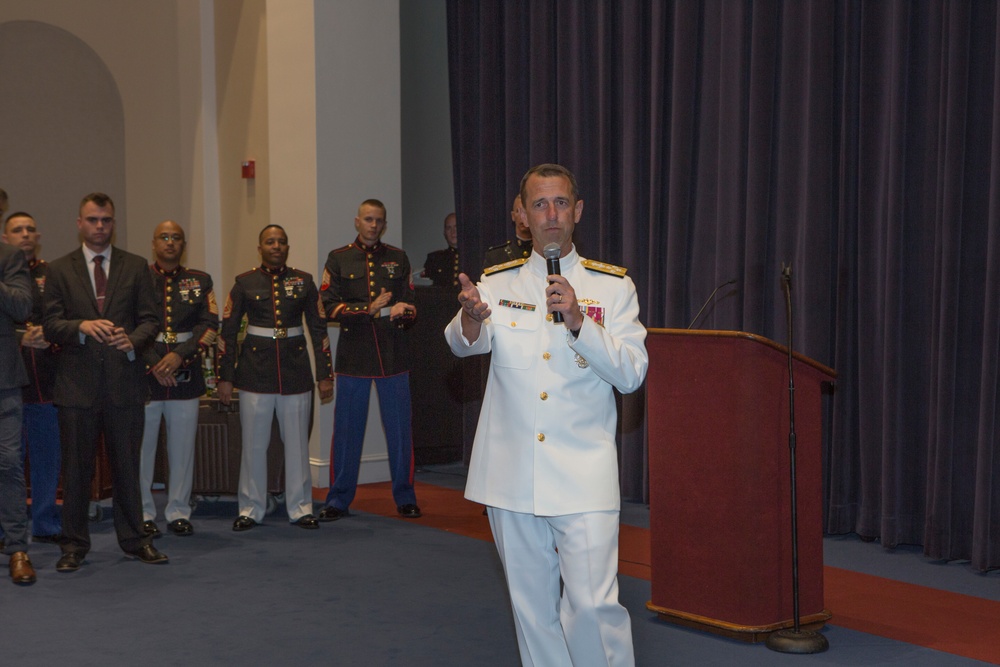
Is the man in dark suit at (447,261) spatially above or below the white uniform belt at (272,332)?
above

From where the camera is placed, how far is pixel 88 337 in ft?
16.0

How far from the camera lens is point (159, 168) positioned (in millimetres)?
8680

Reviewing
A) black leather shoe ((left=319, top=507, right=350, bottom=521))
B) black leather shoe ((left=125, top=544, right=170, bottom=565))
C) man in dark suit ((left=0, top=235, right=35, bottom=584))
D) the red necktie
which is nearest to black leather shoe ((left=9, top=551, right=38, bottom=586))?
man in dark suit ((left=0, top=235, right=35, bottom=584))

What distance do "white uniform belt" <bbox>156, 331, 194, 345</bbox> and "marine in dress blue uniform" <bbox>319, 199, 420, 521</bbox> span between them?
80cm

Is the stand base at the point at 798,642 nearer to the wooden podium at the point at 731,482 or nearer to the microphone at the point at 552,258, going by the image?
the wooden podium at the point at 731,482

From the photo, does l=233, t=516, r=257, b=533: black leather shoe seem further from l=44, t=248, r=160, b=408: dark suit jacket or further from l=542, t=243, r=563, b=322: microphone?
l=542, t=243, r=563, b=322: microphone

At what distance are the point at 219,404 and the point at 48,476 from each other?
1.09 meters

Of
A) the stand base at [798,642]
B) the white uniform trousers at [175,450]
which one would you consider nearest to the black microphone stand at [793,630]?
the stand base at [798,642]

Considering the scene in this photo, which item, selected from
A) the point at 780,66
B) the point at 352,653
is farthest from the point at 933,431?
the point at 352,653

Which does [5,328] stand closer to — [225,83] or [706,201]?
[706,201]

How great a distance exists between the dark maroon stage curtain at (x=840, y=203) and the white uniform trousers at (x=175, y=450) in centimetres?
249

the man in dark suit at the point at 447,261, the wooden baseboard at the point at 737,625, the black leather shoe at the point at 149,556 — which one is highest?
the man in dark suit at the point at 447,261

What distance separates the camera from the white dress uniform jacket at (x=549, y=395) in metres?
2.62

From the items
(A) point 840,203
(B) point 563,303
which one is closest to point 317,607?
(B) point 563,303
